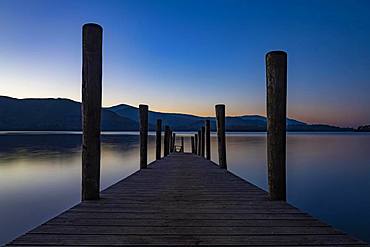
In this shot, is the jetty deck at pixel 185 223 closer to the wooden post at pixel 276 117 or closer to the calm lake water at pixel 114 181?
the wooden post at pixel 276 117

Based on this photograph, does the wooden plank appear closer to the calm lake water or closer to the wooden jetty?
the wooden jetty

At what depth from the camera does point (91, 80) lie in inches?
172

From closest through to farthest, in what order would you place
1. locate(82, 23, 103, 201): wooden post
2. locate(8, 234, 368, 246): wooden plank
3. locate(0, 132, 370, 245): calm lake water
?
locate(8, 234, 368, 246): wooden plank, locate(82, 23, 103, 201): wooden post, locate(0, 132, 370, 245): calm lake water

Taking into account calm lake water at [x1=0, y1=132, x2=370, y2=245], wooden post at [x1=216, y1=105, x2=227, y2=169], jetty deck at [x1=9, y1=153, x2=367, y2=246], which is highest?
wooden post at [x1=216, y1=105, x2=227, y2=169]

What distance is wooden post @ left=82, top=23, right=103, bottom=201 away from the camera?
4352mm

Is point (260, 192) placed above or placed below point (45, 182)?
above

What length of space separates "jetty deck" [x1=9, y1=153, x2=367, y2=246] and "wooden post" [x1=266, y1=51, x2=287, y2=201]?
31cm

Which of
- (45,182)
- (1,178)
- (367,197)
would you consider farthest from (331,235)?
(1,178)

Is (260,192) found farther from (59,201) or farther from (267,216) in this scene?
(59,201)

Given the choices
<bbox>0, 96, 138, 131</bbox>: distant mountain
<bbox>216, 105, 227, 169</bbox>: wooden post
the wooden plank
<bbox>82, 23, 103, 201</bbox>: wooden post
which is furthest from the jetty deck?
<bbox>0, 96, 138, 131</bbox>: distant mountain

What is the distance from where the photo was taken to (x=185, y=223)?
3332mm

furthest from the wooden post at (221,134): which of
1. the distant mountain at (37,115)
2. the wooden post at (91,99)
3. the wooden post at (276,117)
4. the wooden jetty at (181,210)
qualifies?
the distant mountain at (37,115)

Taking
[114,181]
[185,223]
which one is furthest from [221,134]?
[114,181]

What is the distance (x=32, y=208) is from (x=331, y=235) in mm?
10997
